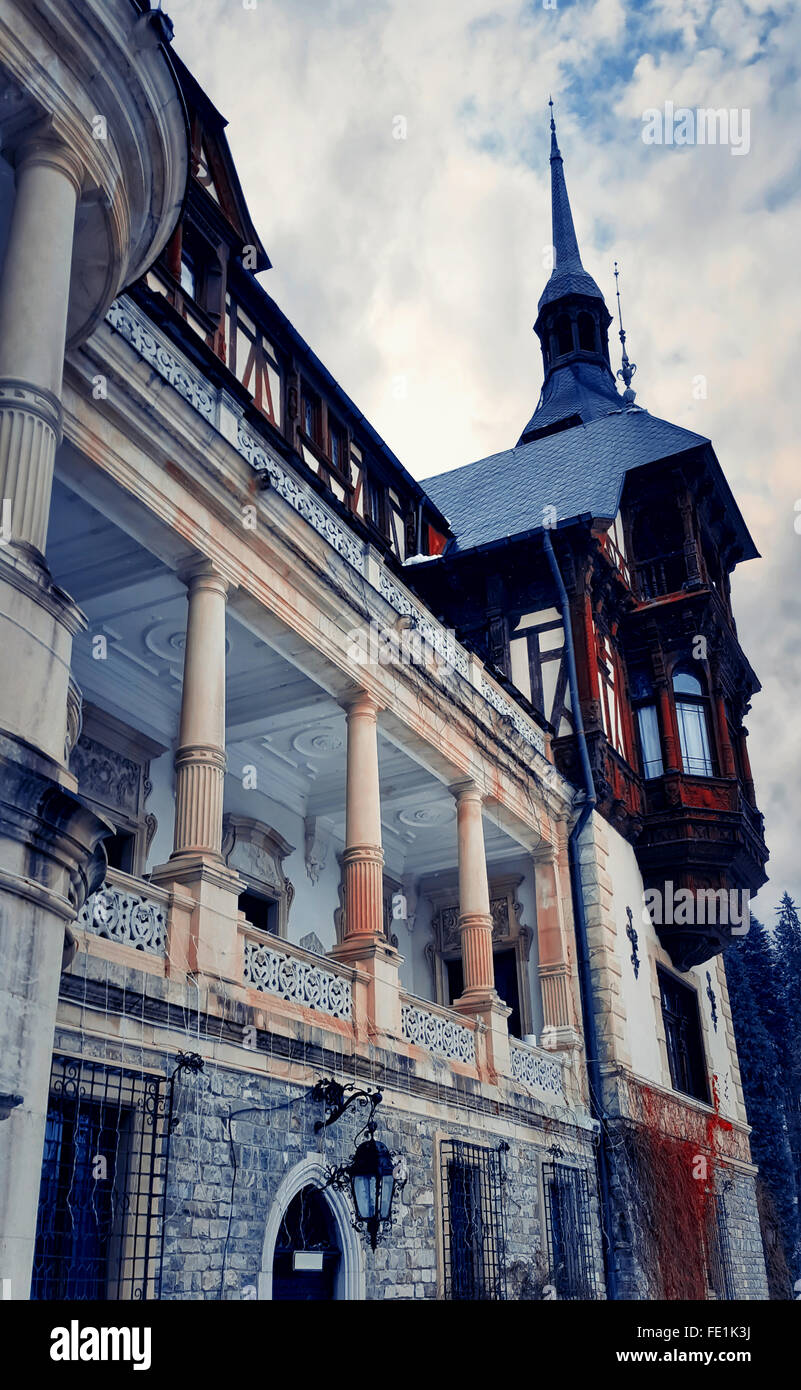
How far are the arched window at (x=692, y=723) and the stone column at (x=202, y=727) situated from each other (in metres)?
12.5

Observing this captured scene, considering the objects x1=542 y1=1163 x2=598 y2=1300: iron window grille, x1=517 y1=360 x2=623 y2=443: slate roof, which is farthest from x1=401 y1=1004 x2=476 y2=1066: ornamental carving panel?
x1=517 y1=360 x2=623 y2=443: slate roof

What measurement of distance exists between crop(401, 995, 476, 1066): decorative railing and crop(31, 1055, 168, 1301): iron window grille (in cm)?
465

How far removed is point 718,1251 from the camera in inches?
777

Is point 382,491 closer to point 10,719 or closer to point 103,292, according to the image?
point 103,292

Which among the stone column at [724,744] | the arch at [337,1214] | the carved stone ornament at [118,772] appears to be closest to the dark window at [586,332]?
the stone column at [724,744]

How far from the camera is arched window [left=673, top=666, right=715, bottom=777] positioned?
21953 mm

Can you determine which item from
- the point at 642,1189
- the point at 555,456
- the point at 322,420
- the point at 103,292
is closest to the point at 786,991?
the point at 555,456

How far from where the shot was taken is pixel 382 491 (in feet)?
68.4

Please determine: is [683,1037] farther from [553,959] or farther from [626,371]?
[626,371]

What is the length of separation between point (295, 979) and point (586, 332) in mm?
27876

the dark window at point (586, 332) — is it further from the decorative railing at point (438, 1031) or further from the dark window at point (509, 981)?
the decorative railing at point (438, 1031)
